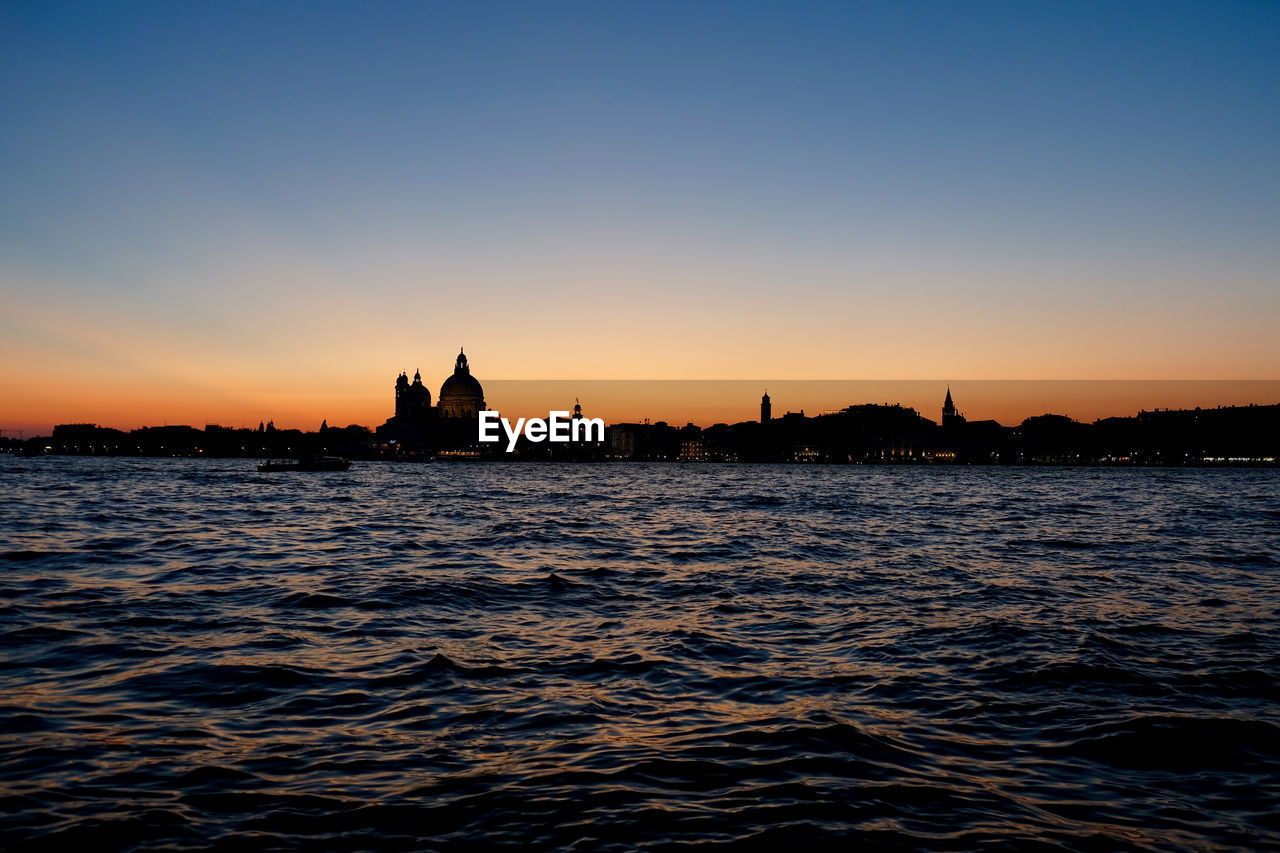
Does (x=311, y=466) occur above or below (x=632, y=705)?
above

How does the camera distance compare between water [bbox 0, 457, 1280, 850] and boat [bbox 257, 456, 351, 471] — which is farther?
boat [bbox 257, 456, 351, 471]

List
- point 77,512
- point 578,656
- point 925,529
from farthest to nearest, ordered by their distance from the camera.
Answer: point 77,512, point 925,529, point 578,656

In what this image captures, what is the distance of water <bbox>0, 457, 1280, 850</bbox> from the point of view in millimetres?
7191

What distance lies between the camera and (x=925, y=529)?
39.2 m

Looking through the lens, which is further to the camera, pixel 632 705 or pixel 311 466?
pixel 311 466

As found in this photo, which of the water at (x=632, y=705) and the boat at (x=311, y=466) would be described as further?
the boat at (x=311, y=466)

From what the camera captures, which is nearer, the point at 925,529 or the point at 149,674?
the point at 149,674

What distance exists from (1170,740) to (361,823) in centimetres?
872

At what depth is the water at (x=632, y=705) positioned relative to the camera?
7191 mm

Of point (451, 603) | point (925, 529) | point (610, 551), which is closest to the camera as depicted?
point (451, 603)

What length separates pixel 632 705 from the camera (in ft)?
34.6

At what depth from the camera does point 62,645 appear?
526 inches

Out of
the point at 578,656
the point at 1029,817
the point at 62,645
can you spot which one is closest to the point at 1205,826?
the point at 1029,817

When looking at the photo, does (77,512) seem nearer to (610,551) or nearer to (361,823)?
(610,551)
